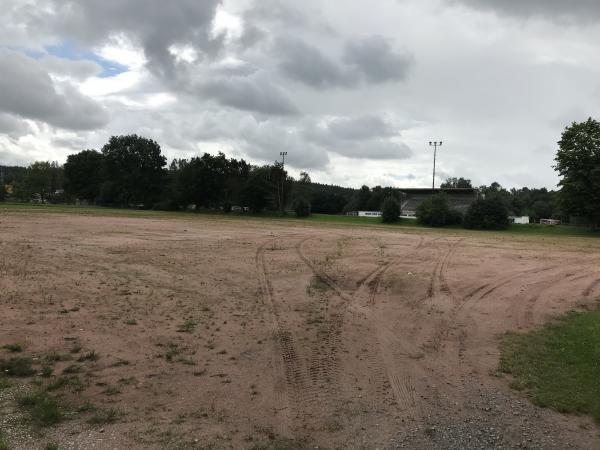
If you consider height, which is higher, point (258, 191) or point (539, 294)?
point (258, 191)

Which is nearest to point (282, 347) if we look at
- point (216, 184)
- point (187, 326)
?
point (187, 326)

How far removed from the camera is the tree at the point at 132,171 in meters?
103

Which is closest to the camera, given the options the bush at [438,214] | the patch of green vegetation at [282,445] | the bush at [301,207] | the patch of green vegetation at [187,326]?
the patch of green vegetation at [282,445]

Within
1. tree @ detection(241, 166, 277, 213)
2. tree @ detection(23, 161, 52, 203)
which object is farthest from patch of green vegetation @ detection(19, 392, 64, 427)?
tree @ detection(23, 161, 52, 203)

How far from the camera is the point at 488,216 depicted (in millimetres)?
60031

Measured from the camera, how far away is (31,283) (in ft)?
42.1

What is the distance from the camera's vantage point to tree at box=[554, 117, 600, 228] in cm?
5006

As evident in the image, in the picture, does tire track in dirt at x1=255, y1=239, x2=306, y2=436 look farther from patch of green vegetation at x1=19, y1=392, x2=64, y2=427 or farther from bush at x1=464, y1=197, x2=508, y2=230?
bush at x1=464, y1=197, x2=508, y2=230

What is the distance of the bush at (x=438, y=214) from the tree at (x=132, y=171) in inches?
2523

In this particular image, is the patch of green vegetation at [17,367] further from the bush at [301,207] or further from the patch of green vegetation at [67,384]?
the bush at [301,207]

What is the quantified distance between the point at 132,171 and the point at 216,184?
2585cm

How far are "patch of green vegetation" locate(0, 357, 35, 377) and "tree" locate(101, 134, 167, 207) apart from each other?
100554mm

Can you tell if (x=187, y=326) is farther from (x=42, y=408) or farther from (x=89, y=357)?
(x=42, y=408)

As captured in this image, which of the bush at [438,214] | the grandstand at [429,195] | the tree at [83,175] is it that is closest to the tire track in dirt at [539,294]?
the bush at [438,214]
